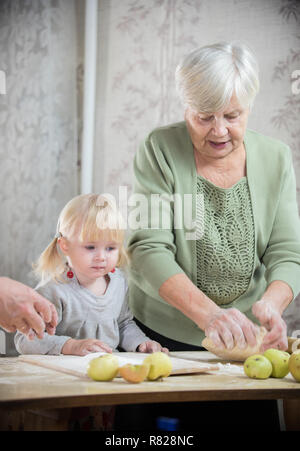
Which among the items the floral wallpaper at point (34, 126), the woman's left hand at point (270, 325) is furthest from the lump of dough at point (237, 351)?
the floral wallpaper at point (34, 126)

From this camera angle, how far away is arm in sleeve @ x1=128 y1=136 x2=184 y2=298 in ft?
4.18

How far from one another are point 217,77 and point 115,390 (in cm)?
68

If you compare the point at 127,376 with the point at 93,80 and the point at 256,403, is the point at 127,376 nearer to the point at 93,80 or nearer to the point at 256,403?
the point at 256,403

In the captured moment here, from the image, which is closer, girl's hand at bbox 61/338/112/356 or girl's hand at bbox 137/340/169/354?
girl's hand at bbox 61/338/112/356

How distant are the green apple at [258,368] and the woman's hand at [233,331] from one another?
4.1 inches

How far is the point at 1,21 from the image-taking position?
1394mm

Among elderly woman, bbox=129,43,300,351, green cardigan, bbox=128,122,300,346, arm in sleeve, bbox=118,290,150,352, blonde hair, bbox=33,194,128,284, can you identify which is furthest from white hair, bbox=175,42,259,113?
arm in sleeve, bbox=118,290,150,352

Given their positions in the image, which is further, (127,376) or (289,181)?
(289,181)

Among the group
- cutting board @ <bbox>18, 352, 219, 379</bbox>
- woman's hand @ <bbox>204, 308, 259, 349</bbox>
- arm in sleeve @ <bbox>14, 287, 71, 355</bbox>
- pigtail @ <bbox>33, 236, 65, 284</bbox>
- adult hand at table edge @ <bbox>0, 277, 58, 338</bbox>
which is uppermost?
pigtail @ <bbox>33, 236, 65, 284</bbox>

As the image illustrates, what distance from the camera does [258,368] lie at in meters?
1.00

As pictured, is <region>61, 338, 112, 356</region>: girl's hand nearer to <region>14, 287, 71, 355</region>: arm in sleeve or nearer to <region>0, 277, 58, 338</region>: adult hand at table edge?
<region>14, 287, 71, 355</region>: arm in sleeve

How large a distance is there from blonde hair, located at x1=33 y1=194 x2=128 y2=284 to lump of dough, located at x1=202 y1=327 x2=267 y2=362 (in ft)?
1.09
